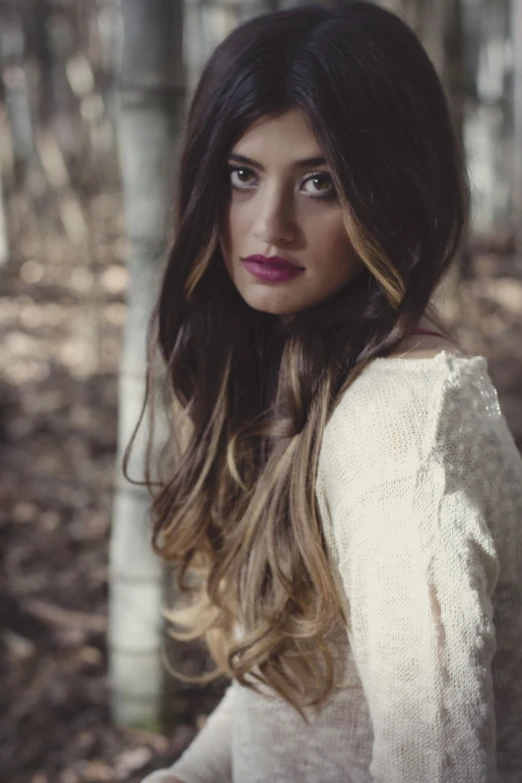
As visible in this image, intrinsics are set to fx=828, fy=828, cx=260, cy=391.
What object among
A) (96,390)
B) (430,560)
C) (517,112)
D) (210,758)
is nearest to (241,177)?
(430,560)

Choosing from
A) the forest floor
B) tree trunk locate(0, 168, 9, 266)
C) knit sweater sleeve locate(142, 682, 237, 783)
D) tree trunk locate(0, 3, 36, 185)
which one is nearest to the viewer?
knit sweater sleeve locate(142, 682, 237, 783)

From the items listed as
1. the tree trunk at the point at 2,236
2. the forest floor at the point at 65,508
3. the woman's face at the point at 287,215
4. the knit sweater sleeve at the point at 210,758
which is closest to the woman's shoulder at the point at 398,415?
the woman's face at the point at 287,215

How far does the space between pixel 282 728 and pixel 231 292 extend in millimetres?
815

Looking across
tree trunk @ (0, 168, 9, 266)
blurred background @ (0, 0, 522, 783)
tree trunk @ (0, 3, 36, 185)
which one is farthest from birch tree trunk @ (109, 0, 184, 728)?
tree trunk @ (0, 3, 36, 185)

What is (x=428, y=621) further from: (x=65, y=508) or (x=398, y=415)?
(x=65, y=508)

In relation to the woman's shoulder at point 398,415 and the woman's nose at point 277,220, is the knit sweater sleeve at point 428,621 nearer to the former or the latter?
the woman's shoulder at point 398,415

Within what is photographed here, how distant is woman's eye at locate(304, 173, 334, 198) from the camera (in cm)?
131

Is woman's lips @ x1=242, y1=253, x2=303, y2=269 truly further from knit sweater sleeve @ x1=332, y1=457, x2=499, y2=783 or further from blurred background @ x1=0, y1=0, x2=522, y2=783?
blurred background @ x1=0, y1=0, x2=522, y2=783

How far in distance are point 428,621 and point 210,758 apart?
33.8 inches

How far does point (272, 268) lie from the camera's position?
4.53 ft

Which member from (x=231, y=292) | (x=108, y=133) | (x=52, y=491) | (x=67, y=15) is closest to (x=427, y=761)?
(x=231, y=292)

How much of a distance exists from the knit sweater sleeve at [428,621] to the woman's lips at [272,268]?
41 cm

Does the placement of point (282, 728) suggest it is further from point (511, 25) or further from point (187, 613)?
point (511, 25)

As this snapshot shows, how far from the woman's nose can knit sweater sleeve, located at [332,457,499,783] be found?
0.43 metres
